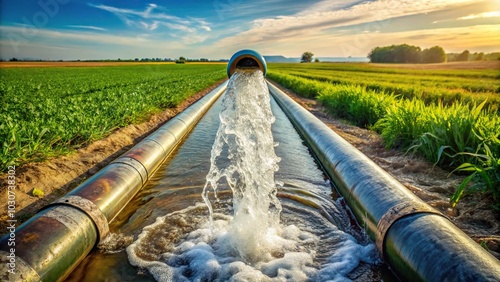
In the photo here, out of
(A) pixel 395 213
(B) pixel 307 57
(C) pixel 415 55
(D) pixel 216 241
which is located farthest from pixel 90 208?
(B) pixel 307 57

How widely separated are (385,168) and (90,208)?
168 inches

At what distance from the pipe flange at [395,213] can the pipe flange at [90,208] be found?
268 cm

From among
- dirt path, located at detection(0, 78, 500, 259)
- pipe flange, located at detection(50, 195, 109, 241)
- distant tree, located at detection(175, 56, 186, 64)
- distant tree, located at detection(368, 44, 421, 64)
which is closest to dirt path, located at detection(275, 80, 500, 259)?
dirt path, located at detection(0, 78, 500, 259)

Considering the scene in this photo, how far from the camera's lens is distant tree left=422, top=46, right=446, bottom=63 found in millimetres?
79062

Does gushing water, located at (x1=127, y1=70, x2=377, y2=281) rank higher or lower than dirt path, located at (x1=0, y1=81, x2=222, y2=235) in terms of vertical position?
lower

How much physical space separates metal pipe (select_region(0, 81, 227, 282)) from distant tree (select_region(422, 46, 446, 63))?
302ft

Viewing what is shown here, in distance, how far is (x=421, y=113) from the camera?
5797 millimetres

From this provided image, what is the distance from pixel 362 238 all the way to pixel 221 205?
5.87 feet

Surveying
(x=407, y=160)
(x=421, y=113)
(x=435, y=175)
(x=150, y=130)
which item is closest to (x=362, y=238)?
(x=435, y=175)

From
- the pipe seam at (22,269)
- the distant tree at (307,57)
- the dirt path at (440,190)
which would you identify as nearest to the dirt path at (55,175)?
the pipe seam at (22,269)

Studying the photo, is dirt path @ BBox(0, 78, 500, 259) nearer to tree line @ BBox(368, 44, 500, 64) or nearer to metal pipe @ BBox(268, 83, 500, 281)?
metal pipe @ BBox(268, 83, 500, 281)

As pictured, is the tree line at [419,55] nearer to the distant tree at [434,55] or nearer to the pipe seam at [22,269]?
the distant tree at [434,55]

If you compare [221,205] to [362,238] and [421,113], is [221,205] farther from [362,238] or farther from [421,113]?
[421,113]

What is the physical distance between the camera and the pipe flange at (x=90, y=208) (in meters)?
2.87
